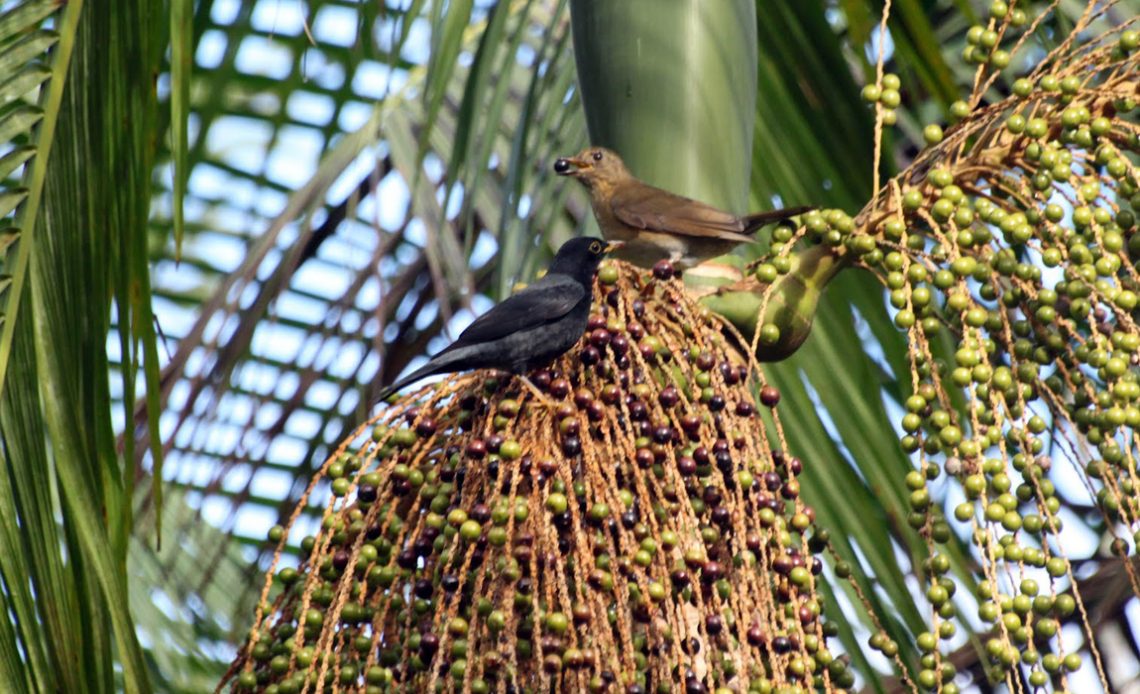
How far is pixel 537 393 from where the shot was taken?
67.9 inches

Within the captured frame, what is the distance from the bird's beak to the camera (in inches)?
109

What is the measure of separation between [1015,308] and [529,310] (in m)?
0.61

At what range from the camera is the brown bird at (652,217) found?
227 cm

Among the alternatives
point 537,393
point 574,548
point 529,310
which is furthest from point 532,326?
point 574,548

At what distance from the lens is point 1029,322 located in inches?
72.1

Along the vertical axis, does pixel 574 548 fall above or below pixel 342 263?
below

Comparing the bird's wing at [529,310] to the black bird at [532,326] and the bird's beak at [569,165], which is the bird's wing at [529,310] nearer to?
the black bird at [532,326]

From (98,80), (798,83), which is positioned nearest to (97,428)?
(98,80)

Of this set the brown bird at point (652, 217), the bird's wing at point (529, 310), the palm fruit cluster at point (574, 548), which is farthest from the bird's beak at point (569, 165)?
the palm fruit cluster at point (574, 548)

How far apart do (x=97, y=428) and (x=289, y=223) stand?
4.71 ft

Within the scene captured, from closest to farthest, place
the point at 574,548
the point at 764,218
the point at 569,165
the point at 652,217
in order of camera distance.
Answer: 1. the point at 574,548
2. the point at 764,218
3. the point at 652,217
4. the point at 569,165

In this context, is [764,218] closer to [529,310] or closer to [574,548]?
[529,310]

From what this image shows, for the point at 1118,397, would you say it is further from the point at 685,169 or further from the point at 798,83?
the point at 798,83

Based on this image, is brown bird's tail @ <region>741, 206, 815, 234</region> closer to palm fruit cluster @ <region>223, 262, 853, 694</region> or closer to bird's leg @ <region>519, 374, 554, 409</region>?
palm fruit cluster @ <region>223, 262, 853, 694</region>
